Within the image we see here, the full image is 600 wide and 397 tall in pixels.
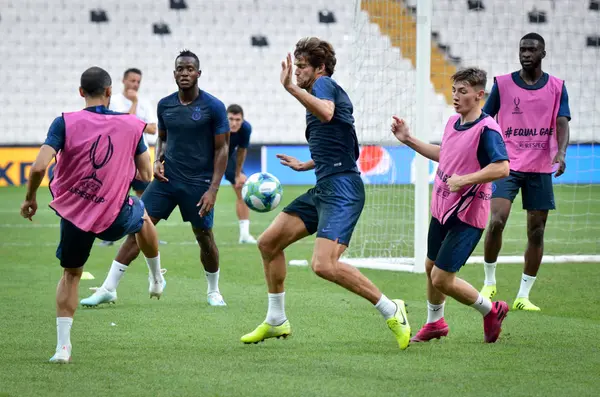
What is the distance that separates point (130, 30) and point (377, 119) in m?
17.3

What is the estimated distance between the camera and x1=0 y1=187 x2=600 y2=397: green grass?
558 centimetres

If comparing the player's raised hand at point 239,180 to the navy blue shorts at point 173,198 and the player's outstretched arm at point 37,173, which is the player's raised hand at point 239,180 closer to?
the navy blue shorts at point 173,198

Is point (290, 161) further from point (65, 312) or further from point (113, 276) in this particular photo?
point (113, 276)

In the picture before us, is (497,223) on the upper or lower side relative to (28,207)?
lower

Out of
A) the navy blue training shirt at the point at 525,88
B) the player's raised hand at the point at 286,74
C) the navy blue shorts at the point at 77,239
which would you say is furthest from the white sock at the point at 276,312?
the navy blue training shirt at the point at 525,88

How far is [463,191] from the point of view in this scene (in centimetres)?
684

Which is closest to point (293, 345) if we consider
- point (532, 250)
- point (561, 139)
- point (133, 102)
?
point (532, 250)

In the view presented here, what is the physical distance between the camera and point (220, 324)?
7.88 m

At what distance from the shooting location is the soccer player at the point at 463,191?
6750 mm

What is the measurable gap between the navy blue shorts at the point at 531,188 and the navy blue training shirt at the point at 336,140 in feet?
8.24

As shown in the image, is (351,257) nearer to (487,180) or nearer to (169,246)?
(169,246)

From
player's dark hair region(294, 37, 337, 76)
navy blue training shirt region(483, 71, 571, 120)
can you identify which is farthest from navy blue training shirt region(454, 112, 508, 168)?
navy blue training shirt region(483, 71, 571, 120)

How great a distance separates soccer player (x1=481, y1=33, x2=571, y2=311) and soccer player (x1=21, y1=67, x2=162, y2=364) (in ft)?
12.7

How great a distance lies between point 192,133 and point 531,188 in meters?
3.12
